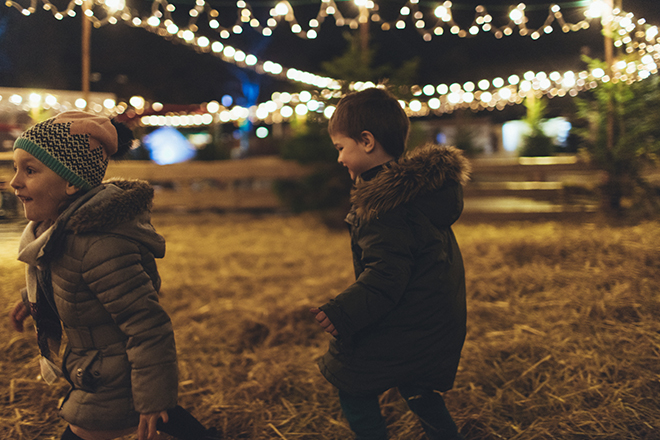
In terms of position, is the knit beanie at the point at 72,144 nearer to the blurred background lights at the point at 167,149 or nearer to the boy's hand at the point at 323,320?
the boy's hand at the point at 323,320

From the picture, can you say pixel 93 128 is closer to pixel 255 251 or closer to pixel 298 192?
pixel 255 251

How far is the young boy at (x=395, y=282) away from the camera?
1484mm

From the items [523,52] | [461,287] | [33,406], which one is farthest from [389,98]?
[523,52]

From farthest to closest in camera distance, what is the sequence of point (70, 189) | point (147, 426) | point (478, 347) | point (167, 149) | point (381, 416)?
point (167, 149)
point (478, 347)
point (381, 416)
point (70, 189)
point (147, 426)

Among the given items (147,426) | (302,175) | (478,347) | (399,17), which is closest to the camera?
(147,426)

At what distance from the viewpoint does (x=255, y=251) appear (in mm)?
5680

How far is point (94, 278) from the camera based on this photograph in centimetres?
135

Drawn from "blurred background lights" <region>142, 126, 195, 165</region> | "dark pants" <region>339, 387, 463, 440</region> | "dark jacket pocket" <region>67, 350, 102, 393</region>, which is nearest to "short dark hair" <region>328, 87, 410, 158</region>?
"dark pants" <region>339, 387, 463, 440</region>

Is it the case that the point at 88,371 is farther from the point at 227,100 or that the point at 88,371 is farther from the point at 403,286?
the point at 227,100

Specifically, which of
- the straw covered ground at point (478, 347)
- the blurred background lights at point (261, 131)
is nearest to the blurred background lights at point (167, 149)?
the straw covered ground at point (478, 347)

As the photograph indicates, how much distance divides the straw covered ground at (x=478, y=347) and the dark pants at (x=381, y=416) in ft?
1.12

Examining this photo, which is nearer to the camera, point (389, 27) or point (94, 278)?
point (94, 278)

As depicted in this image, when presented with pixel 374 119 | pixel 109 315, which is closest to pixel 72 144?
pixel 109 315

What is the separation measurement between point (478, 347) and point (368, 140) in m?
1.67
